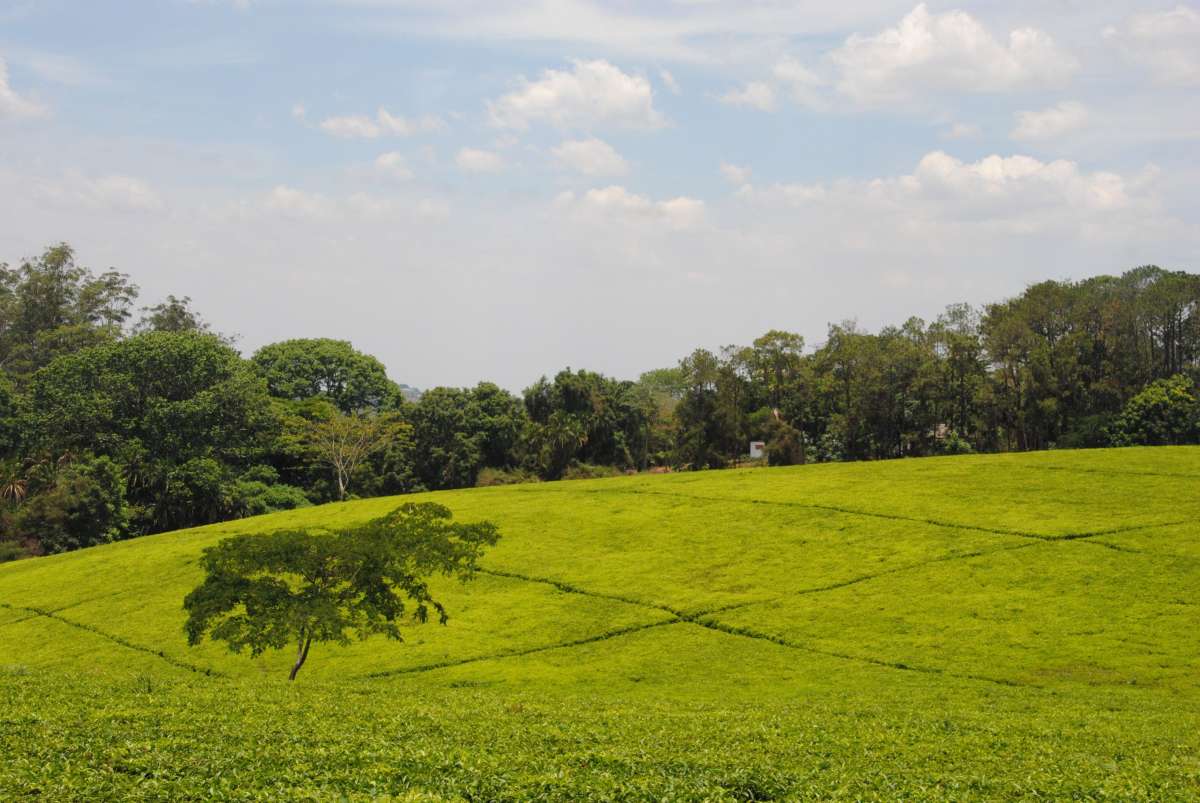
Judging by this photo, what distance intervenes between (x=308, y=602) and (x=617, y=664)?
38.2 feet

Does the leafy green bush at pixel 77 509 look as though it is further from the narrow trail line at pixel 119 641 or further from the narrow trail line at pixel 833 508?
the narrow trail line at pixel 833 508

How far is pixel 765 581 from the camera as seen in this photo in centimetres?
4416

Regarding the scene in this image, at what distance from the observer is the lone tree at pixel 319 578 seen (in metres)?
29.3

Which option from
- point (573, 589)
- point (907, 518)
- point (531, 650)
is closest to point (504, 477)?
point (907, 518)

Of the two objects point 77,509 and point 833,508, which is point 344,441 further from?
point 833,508

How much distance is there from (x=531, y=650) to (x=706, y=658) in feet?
22.7

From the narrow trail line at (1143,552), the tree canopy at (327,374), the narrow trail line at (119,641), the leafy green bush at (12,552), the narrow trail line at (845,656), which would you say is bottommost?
the narrow trail line at (845,656)

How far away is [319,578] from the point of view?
3122cm

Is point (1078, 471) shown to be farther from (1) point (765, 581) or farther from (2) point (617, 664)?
(2) point (617, 664)

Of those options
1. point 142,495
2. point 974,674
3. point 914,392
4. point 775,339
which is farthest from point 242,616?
point 775,339

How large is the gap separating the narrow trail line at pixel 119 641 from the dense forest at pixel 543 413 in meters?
25.0

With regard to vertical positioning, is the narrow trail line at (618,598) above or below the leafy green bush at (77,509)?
below

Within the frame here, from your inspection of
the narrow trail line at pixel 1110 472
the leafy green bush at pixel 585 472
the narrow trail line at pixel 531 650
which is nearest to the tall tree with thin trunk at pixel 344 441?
the leafy green bush at pixel 585 472

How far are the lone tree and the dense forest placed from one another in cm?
5059
